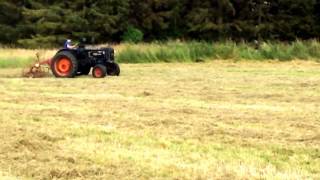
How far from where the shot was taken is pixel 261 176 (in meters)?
6.39

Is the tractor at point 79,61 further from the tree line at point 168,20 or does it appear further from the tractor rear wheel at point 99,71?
the tree line at point 168,20

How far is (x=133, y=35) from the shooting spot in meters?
45.3

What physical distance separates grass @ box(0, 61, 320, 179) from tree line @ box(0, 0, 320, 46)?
29205 millimetres

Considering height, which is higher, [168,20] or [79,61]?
[168,20]

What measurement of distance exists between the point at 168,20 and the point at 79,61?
29.6 metres

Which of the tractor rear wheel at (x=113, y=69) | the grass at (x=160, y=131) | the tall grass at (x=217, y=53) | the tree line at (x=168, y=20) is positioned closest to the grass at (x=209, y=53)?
the tall grass at (x=217, y=53)

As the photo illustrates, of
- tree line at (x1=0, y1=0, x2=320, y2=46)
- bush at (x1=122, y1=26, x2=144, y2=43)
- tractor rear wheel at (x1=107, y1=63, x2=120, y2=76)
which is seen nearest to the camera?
tractor rear wheel at (x1=107, y1=63, x2=120, y2=76)

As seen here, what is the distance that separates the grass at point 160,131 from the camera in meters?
6.80

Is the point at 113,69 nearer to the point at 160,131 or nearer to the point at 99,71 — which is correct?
the point at 99,71

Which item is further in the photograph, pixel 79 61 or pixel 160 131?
pixel 79 61

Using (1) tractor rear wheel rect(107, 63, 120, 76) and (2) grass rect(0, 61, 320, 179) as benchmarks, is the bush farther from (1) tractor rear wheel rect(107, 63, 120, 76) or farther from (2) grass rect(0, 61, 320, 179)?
(2) grass rect(0, 61, 320, 179)

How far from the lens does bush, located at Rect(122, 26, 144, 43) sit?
147 feet

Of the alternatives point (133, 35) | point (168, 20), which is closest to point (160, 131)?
point (133, 35)

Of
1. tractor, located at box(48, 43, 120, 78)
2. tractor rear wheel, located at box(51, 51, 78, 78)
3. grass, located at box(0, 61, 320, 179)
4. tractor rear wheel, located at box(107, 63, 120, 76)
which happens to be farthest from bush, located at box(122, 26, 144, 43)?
grass, located at box(0, 61, 320, 179)
